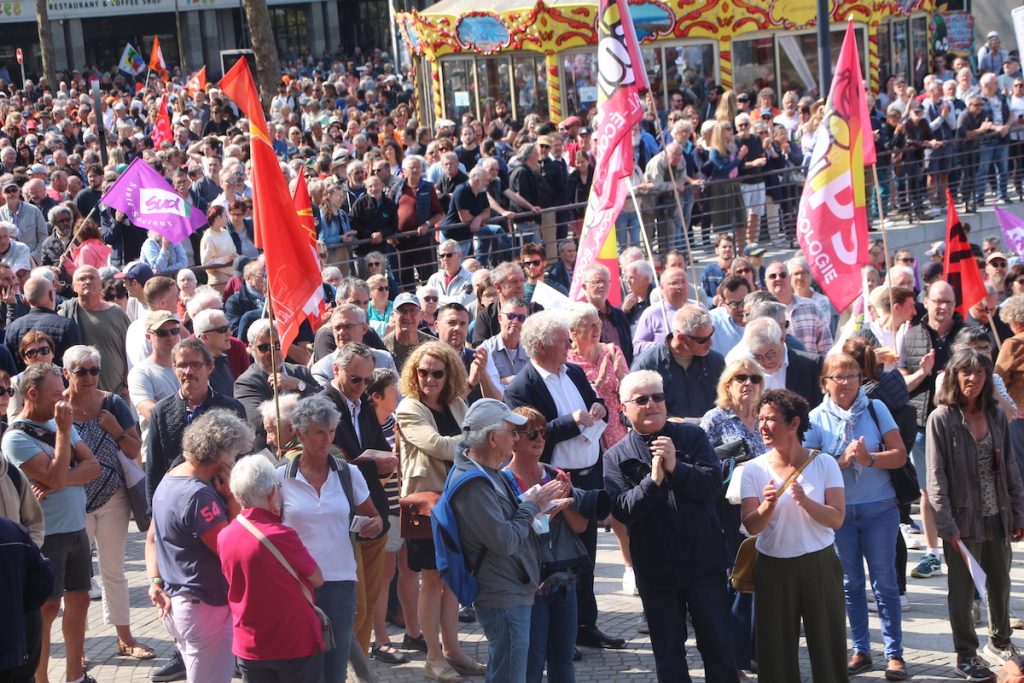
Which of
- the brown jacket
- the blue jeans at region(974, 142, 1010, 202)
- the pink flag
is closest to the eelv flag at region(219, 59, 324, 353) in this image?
the brown jacket

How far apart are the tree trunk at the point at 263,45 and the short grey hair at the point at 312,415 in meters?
22.2

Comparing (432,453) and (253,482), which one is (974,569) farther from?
(253,482)

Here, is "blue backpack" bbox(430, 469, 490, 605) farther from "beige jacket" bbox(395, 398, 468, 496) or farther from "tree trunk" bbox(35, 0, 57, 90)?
"tree trunk" bbox(35, 0, 57, 90)

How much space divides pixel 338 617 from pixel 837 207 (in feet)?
16.0

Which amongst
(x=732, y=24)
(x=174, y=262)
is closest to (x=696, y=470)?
(x=174, y=262)

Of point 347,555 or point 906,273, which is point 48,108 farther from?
point 347,555

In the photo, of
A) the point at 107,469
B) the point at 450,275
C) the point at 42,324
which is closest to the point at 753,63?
the point at 450,275

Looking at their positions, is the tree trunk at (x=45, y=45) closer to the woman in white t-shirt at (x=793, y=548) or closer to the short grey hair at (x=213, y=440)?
the short grey hair at (x=213, y=440)

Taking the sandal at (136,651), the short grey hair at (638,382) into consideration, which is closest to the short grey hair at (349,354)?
the short grey hair at (638,382)

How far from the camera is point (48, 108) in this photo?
1231 inches

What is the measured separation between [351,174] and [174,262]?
2208mm

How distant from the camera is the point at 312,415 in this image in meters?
6.09

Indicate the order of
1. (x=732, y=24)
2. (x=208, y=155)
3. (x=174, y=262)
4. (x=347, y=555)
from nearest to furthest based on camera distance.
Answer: (x=347, y=555) < (x=174, y=262) < (x=208, y=155) < (x=732, y=24)

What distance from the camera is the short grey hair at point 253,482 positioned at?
18.1 ft
